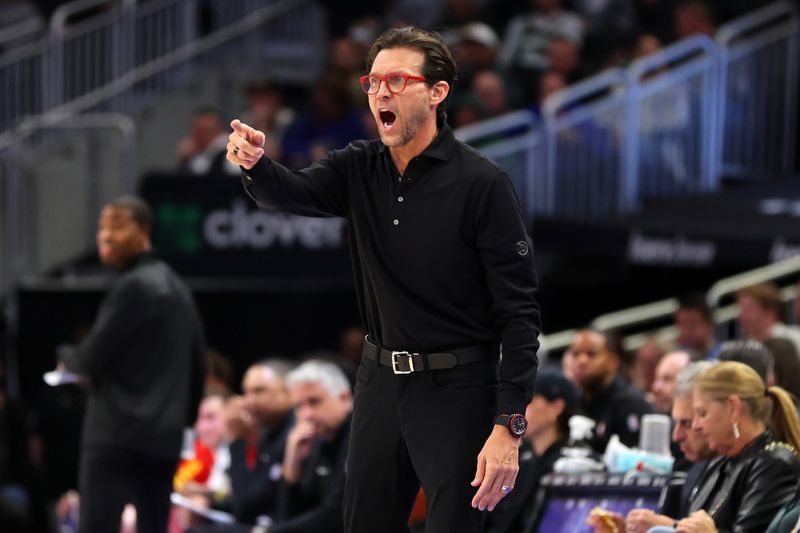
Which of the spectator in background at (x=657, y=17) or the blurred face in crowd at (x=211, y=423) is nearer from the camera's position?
the blurred face in crowd at (x=211, y=423)

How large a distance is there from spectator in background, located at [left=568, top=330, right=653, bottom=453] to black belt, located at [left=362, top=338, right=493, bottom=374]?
360cm

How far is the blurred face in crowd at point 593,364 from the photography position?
8812 millimetres

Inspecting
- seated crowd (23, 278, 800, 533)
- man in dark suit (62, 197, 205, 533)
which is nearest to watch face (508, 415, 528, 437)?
seated crowd (23, 278, 800, 533)

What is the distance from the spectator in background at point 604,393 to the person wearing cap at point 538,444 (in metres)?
0.48

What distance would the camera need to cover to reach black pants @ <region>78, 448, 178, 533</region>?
7734mm

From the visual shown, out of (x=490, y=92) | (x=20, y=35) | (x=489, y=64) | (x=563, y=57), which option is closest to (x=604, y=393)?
(x=490, y=92)

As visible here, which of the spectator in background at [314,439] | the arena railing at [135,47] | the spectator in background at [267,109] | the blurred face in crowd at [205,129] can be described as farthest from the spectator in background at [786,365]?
the arena railing at [135,47]

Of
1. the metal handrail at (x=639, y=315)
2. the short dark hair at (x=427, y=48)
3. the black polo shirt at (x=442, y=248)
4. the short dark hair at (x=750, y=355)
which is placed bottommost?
the metal handrail at (x=639, y=315)

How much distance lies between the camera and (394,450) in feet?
15.5

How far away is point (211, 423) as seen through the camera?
35.1 ft

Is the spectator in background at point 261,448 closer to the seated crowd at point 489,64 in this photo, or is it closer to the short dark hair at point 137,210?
the short dark hair at point 137,210

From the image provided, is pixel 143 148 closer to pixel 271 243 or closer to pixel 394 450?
pixel 271 243

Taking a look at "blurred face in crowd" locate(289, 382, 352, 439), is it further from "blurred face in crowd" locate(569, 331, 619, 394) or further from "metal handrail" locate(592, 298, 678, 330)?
"metal handrail" locate(592, 298, 678, 330)

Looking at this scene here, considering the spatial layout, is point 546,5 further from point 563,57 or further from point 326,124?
point 326,124
